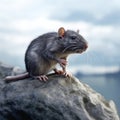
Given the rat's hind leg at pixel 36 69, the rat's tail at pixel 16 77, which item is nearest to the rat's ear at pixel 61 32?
the rat's hind leg at pixel 36 69

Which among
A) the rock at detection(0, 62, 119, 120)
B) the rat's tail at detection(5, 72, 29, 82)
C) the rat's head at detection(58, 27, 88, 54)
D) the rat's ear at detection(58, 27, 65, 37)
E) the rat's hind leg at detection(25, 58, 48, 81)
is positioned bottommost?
the rock at detection(0, 62, 119, 120)

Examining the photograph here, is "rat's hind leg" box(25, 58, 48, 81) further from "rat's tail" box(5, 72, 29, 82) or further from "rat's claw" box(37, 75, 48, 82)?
"rat's tail" box(5, 72, 29, 82)

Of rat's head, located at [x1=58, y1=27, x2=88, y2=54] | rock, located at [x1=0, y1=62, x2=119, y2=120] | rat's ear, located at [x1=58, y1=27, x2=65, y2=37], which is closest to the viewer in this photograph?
rock, located at [x1=0, y1=62, x2=119, y2=120]

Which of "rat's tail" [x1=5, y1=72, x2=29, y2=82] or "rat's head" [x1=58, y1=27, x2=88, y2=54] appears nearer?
"rat's head" [x1=58, y1=27, x2=88, y2=54]

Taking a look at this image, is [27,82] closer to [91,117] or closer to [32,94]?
[32,94]

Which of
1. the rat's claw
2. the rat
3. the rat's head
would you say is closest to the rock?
the rat's claw

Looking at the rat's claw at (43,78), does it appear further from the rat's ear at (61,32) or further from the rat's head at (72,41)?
the rat's ear at (61,32)

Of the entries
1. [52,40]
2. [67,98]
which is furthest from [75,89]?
[52,40]
